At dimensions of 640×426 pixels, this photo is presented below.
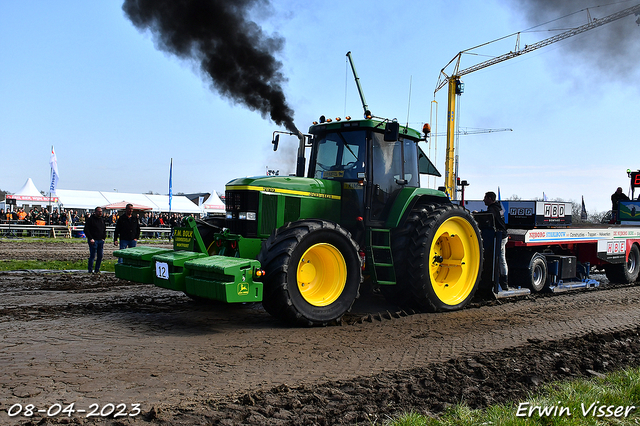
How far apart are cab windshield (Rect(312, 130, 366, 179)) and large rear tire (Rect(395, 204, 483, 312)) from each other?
1107mm

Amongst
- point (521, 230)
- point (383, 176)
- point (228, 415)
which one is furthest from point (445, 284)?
point (228, 415)

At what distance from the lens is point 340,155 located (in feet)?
26.1

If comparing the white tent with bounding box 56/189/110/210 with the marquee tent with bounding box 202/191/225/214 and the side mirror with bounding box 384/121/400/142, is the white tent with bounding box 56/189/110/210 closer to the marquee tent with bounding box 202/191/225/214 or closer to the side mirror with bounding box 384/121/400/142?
the marquee tent with bounding box 202/191/225/214

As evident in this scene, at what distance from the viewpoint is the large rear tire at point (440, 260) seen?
24.3ft

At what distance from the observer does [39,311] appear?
729 cm

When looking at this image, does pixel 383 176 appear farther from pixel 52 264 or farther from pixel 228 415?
pixel 52 264

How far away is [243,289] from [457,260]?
12.9 feet

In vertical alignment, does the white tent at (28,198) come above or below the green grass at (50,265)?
above

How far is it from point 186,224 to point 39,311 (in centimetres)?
233

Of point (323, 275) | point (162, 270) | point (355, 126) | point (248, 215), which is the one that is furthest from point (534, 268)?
point (162, 270)

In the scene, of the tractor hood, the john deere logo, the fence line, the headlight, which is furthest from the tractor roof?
the fence line

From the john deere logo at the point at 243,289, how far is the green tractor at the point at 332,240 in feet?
0.04
